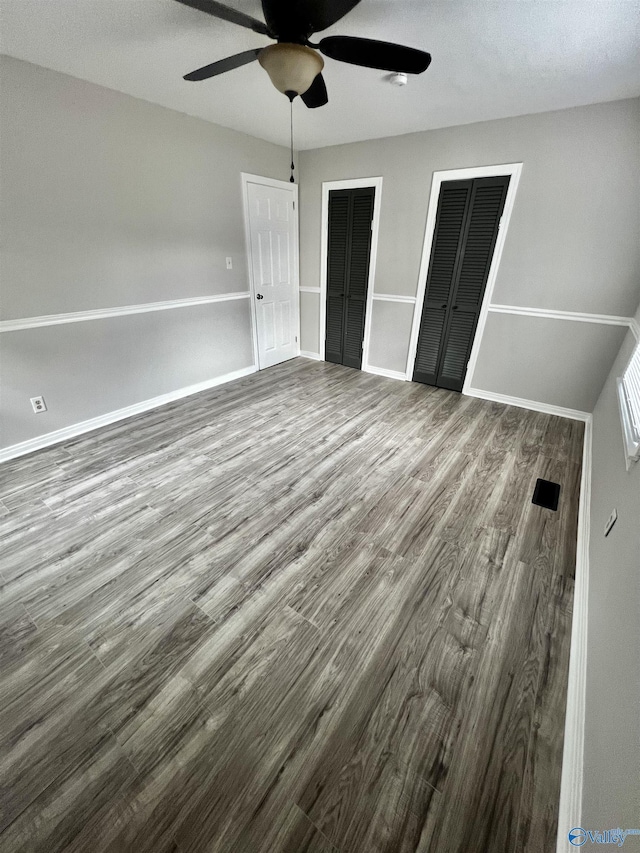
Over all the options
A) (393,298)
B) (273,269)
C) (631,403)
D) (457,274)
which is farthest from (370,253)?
(631,403)

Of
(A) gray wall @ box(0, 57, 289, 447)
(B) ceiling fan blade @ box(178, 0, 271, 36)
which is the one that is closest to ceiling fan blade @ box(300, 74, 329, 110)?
(B) ceiling fan blade @ box(178, 0, 271, 36)

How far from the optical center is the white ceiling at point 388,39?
1.66 metres

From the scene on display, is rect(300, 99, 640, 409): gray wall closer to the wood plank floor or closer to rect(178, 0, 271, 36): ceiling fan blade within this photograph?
the wood plank floor

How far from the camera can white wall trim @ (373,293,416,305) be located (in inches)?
154

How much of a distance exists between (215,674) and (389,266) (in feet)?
13.0

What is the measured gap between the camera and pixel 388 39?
1926 millimetres

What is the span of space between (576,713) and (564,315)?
3.05m

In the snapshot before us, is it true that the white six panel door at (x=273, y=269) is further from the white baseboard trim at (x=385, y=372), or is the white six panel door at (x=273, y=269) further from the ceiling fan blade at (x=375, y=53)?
the ceiling fan blade at (x=375, y=53)

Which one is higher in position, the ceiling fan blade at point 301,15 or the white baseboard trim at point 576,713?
the ceiling fan blade at point 301,15

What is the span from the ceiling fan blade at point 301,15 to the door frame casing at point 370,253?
99.1 inches

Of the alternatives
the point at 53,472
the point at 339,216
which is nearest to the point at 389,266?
the point at 339,216

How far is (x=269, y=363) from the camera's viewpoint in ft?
15.3

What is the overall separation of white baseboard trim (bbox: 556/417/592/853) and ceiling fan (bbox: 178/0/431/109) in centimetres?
241

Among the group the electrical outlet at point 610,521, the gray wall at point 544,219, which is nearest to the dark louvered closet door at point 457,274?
the gray wall at point 544,219
